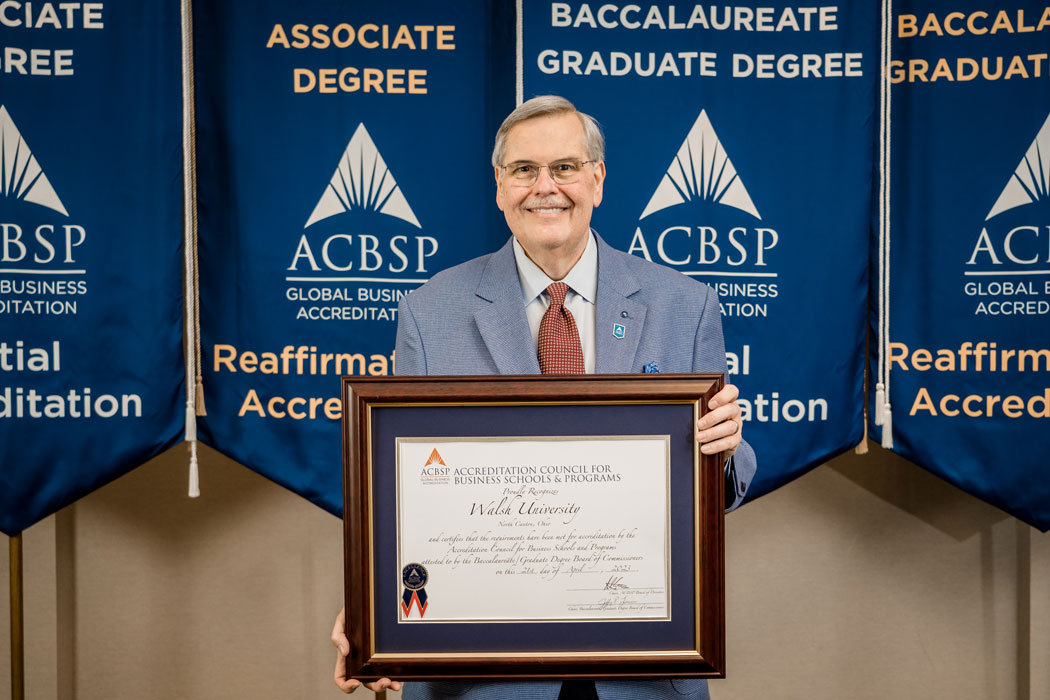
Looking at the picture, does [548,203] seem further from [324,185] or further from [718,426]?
[324,185]

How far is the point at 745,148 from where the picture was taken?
245 cm

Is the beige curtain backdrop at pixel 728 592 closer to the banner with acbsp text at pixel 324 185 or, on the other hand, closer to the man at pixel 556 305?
the banner with acbsp text at pixel 324 185

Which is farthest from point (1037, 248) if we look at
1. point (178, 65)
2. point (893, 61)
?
point (178, 65)

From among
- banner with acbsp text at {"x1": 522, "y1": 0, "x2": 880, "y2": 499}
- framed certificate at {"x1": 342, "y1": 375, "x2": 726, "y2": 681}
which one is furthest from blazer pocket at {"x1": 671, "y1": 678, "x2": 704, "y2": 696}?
banner with acbsp text at {"x1": 522, "y1": 0, "x2": 880, "y2": 499}

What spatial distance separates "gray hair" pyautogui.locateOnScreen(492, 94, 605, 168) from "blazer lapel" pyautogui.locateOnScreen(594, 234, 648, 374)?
0.64ft

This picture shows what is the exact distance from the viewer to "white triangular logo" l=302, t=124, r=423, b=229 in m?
2.45

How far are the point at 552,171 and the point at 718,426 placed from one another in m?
0.53

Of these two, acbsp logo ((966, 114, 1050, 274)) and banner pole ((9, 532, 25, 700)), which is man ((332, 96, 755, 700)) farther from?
banner pole ((9, 532, 25, 700))

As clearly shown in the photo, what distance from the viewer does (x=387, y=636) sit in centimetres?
131

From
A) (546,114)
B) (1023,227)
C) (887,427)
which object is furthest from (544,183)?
(1023,227)

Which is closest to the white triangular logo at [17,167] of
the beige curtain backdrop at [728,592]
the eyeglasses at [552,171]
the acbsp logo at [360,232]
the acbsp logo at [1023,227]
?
the acbsp logo at [360,232]

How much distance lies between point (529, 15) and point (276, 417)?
1.31 meters

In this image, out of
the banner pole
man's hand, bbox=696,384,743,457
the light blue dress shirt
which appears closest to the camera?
man's hand, bbox=696,384,743,457

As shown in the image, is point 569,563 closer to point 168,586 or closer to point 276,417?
point 276,417
